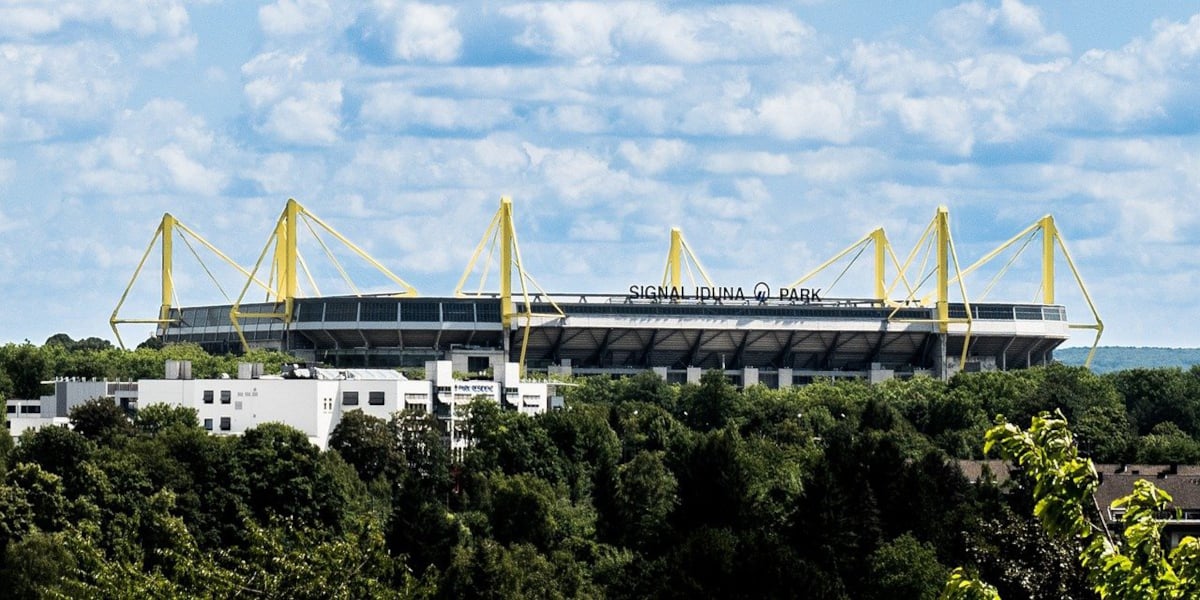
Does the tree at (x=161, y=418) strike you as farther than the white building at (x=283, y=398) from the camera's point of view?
No

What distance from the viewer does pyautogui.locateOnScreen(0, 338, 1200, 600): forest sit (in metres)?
70.6

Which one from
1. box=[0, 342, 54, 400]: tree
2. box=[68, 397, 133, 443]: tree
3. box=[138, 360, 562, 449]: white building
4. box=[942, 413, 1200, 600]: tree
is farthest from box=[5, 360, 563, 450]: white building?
box=[942, 413, 1200, 600]: tree

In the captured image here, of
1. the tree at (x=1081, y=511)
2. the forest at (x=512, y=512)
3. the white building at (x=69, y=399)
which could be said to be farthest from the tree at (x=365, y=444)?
the tree at (x=1081, y=511)

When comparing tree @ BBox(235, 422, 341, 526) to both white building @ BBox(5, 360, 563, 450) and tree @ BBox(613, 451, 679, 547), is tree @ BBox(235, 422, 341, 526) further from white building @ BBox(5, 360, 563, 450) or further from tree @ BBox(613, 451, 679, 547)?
white building @ BBox(5, 360, 563, 450)

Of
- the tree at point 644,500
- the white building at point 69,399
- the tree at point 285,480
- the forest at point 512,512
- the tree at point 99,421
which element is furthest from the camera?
the white building at point 69,399

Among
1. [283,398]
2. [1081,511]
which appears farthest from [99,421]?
[1081,511]

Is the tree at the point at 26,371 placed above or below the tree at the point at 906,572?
above

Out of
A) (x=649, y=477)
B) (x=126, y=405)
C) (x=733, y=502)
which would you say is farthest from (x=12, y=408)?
(x=733, y=502)

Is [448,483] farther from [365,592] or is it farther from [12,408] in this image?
[365,592]

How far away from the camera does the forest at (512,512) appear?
232 ft

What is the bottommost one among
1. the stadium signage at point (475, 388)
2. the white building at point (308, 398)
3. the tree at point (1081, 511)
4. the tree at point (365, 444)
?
the tree at point (1081, 511)

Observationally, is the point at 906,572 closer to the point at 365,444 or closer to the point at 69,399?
the point at 365,444

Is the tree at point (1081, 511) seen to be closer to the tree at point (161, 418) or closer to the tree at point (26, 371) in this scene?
the tree at point (161, 418)

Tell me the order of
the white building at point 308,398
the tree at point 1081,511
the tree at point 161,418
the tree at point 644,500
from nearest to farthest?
the tree at point 1081,511 → the tree at point 644,500 → the tree at point 161,418 → the white building at point 308,398
